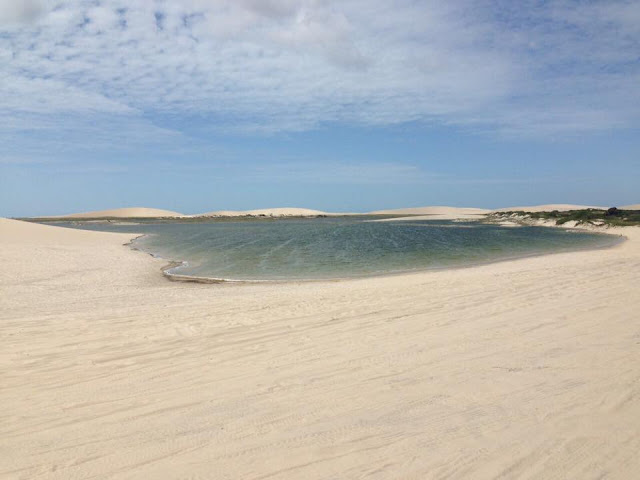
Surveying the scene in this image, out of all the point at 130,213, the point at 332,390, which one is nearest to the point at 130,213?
the point at 130,213

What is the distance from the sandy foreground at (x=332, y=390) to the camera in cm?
341

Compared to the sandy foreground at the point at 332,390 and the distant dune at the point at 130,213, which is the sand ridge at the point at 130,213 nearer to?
the distant dune at the point at 130,213

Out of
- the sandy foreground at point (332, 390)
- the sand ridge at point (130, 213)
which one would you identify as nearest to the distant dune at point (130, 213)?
the sand ridge at point (130, 213)

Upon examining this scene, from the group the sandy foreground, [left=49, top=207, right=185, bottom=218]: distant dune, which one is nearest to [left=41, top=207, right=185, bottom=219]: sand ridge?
[left=49, top=207, right=185, bottom=218]: distant dune

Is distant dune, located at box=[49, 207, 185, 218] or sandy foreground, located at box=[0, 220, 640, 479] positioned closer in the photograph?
sandy foreground, located at box=[0, 220, 640, 479]

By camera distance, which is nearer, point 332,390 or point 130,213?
point 332,390

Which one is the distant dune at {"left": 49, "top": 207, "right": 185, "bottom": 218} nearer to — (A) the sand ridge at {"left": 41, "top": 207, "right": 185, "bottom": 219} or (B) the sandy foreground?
(A) the sand ridge at {"left": 41, "top": 207, "right": 185, "bottom": 219}

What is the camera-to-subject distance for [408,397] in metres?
4.50

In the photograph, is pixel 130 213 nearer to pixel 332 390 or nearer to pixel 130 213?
pixel 130 213

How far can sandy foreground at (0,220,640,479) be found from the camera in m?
3.41

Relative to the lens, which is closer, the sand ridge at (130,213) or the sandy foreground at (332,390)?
the sandy foreground at (332,390)

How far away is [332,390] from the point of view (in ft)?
15.6

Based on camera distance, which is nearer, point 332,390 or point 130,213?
point 332,390

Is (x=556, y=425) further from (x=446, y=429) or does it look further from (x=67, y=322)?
(x=67, y=322)
